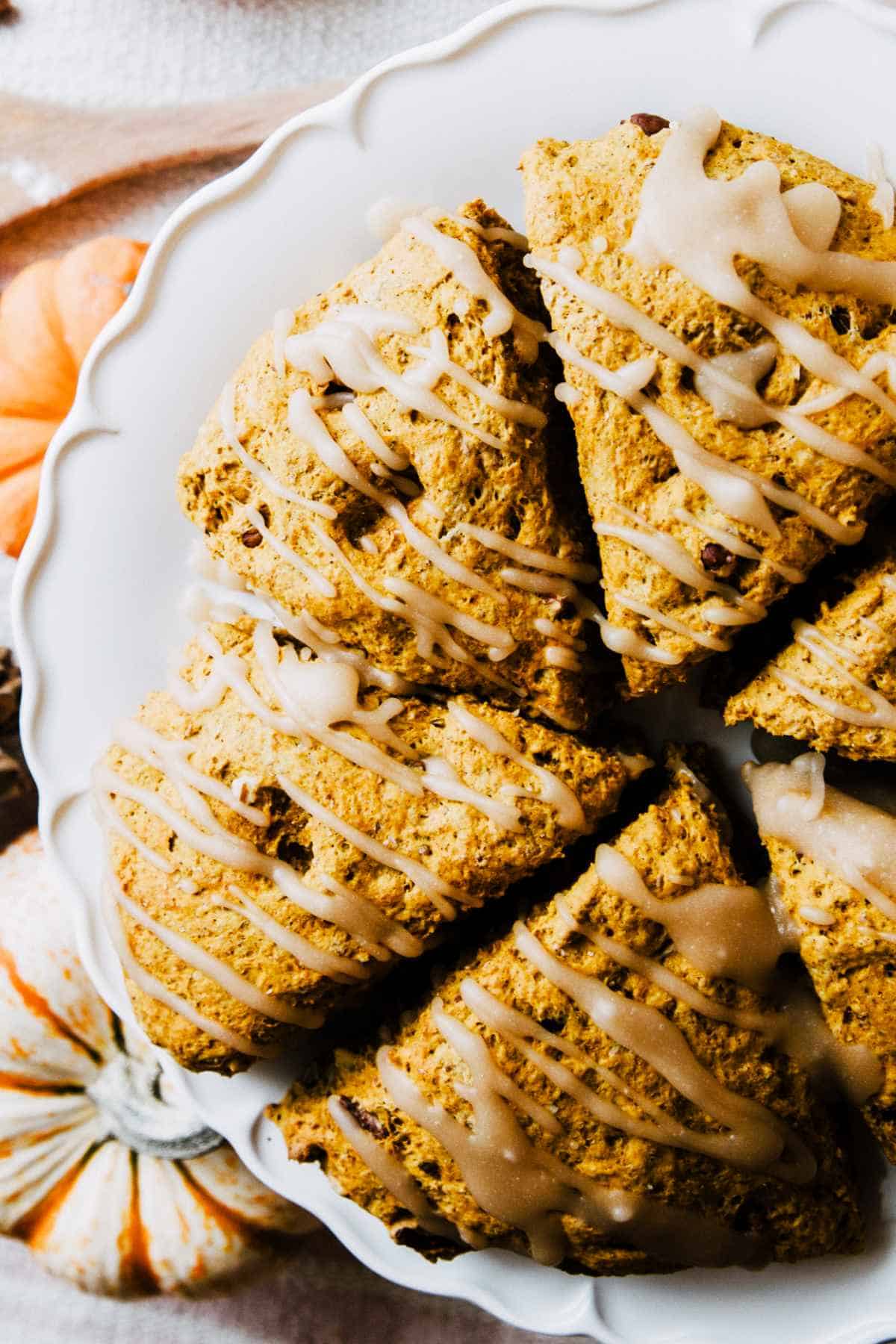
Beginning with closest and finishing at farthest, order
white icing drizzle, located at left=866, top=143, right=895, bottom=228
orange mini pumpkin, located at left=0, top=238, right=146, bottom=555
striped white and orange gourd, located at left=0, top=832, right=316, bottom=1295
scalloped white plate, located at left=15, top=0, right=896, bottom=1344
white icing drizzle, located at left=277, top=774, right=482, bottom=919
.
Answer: white icing drizzle, located at left=866, top=143, right=895, bottom=228, white icing drizzle, located at left=277, top=774, right=482, bottom=919, scalloped white plate, located at left=15, top=0, right=896, bottom=1344, orange mini pumpkin, located at left=0, top=238, right=146, bottom=555, striped white and orange gourd, located at left=0, top=832, right=316, bottom=1295

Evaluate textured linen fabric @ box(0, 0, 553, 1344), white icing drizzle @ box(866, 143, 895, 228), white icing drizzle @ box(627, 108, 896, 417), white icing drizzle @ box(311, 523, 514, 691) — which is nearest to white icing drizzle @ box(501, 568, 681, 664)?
white icing drizzle @ box(311, 523, 514, 691)

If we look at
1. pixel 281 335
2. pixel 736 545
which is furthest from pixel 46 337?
pixel 736 545

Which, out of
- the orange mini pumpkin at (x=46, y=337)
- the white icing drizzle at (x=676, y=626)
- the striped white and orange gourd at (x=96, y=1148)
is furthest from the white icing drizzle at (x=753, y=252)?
the striped white and orange gourd at (x=96, y=1148)

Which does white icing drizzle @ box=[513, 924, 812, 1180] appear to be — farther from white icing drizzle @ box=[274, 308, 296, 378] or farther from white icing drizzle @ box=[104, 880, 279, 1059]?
white icing drizzle @ box=[274, 308, 296, 378]

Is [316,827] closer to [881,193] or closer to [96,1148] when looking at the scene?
[96,1148]

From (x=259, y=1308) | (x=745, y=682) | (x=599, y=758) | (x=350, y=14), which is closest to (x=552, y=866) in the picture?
(x=599, y=758)
